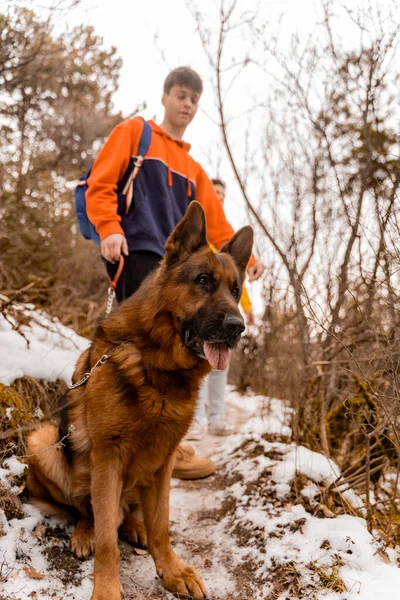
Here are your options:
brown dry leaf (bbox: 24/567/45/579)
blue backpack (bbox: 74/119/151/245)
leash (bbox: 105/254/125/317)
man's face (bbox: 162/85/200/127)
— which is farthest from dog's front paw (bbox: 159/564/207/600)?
man's face (bbox: 162/85/200/127)

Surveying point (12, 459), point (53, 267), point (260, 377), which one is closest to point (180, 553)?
point (12, 459)

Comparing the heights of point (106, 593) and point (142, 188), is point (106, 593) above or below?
below

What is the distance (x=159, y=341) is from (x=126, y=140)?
1677 millimetres

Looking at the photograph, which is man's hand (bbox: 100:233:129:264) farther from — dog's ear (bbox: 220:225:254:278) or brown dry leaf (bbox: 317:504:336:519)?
brown dry leaf (bbox: 317:504:336:519)

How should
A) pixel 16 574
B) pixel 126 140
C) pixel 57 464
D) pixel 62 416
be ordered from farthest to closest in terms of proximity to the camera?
pixel 126 140 < pixel 62 416 < pixel 57 464 < pixel 16 574

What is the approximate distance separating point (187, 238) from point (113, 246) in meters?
0.60

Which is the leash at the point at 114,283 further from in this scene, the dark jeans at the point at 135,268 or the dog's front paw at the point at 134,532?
the dog's front paw at the point at 134,532

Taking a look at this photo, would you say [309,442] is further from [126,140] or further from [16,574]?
[126,140]

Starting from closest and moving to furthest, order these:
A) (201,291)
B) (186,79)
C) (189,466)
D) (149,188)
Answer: (201,291)
(149,188)
(186,79)
(189,466)

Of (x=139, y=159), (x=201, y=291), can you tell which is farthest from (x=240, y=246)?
(x=139, y=159)

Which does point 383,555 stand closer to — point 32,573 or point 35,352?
point 32,573

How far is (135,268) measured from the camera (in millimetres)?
3379

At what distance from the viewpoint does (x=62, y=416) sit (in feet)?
9.50

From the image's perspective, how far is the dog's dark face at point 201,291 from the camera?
2.38 meters
